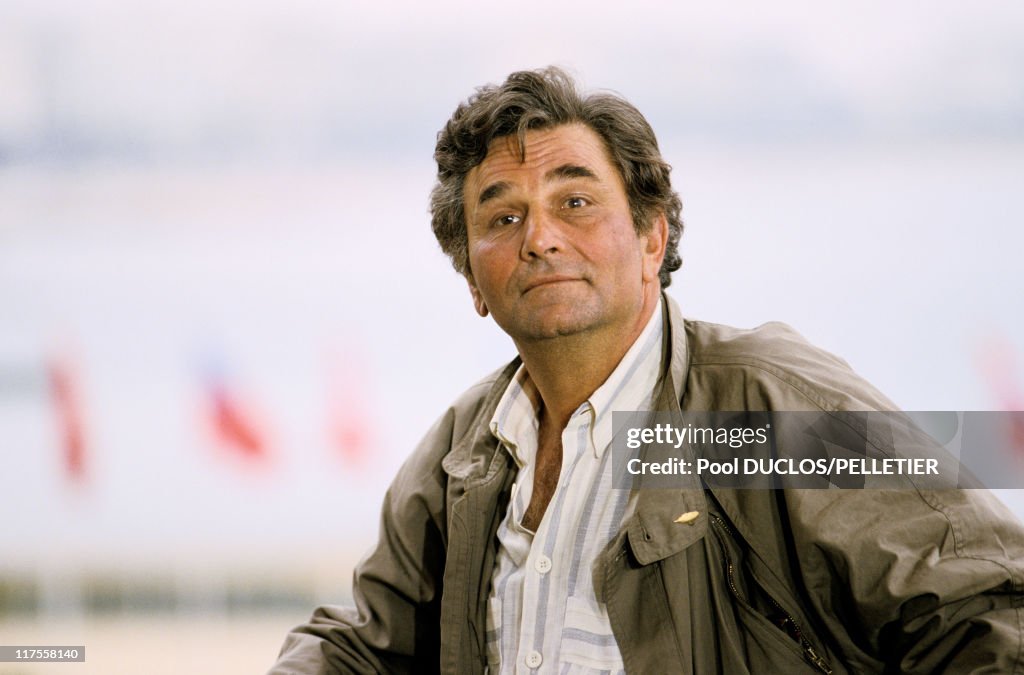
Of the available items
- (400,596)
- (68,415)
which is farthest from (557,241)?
(68,415)

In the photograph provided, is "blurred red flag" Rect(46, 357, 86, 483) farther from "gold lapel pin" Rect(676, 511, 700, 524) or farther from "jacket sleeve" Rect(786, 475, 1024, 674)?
"jacket sleeve" Rect(786, 475, 1024, 674)

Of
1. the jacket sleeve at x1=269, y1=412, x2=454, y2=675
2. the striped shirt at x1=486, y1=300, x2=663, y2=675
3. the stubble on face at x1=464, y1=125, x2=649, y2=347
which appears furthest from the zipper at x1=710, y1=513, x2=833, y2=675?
the jacket sleeve at x1=269, y1=412, x2=454, y2=675

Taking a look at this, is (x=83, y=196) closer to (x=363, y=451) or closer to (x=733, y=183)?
(x=363, y=451)

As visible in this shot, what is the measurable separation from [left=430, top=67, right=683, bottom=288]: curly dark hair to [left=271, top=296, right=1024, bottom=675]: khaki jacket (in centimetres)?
23

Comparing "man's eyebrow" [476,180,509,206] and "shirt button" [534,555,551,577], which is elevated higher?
"man's eyebrow" [476,180,509,206]

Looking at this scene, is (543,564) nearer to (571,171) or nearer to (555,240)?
(555,240)

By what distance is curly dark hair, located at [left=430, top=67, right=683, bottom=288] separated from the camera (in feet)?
5.61

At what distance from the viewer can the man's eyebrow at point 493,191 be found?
5.55 ft

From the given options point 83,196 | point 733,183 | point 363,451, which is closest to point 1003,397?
point 733,183

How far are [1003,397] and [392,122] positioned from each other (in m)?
1.43

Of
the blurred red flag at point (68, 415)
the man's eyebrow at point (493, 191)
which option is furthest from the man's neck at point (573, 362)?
the blurred red flag at point (68, 415)

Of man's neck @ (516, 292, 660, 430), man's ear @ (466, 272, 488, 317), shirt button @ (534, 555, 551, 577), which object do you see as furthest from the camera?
man's ear @ (466, 272, 488, 317)

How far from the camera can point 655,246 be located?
5.87 feet

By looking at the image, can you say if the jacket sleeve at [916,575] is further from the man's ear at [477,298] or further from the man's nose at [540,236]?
the man's ear at [477,298]
